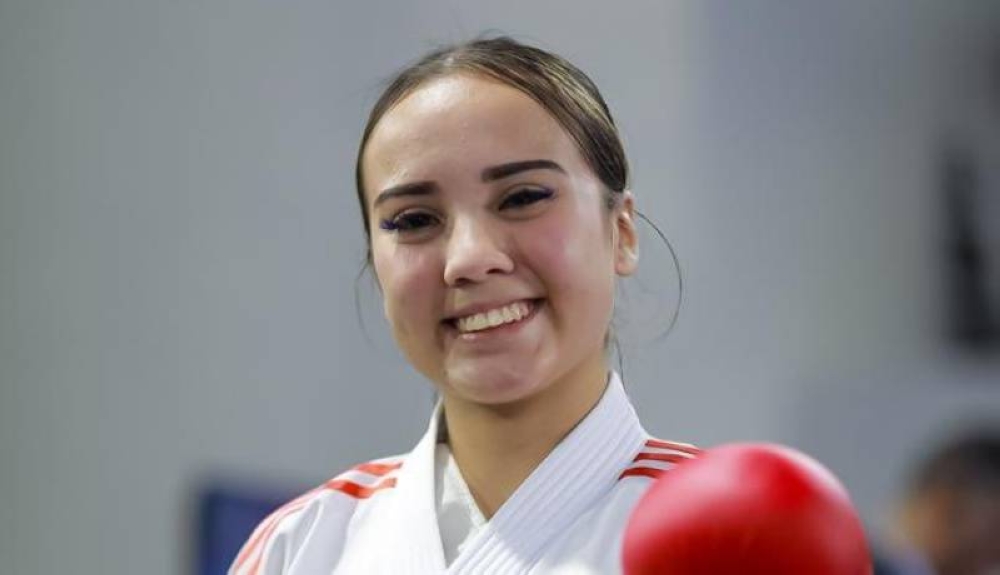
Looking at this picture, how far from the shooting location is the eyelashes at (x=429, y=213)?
Result: 3.79ft

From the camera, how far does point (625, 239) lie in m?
1.25

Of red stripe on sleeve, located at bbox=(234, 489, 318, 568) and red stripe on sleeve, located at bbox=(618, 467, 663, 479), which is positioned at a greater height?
red stripe on sleeve, located at bbox=(618, 467, 663, 479)

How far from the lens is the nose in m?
1.13

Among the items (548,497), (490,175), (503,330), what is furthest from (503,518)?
(490,175)

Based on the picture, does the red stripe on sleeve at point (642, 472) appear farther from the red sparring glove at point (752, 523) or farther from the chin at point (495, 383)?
the red sparring glove at point (752, 523)

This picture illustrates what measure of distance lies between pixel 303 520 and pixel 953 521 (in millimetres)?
1715

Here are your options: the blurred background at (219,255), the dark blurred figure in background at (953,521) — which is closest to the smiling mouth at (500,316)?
the blurred background at (219,255)

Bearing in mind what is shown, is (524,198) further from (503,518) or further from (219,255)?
(219,255)

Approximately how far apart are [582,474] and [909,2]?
A: 4719mm

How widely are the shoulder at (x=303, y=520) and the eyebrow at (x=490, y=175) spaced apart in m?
0.25

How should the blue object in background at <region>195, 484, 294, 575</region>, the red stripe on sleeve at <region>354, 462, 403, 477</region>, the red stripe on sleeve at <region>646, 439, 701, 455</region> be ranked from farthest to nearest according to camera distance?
the blue object in background at <region>195, 484, 294, 575</region>, the red stripe on sleeve at <region>354, 462, 403, 477</region>, the red stripe on sleeve at <region>646, 439, 701, 455</region>

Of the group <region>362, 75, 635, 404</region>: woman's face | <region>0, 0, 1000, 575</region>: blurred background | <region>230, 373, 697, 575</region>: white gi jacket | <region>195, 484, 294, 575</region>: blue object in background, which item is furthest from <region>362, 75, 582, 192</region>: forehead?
<region>195, 484, 294, 575</region>: blue object in background

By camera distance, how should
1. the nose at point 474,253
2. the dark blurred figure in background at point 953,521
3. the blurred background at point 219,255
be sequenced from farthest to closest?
the blurred background at point 219,255 < the dark blurred figure in background at point 953,521 < the nose at point 474,253

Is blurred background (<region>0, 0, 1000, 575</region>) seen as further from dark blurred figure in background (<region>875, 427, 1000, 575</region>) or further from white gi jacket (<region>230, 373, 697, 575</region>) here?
white gi jacket (<region>230, 373, 697, 575</region>)
